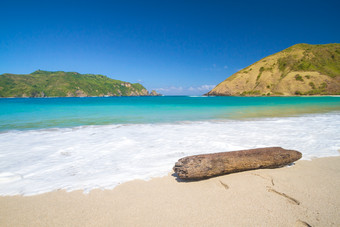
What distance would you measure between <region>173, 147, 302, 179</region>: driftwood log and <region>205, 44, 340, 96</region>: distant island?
116905 mm

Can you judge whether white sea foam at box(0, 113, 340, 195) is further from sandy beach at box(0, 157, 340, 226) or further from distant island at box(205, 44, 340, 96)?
distant island at box(205, 44, 340, 96)

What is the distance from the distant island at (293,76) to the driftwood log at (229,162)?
384 ft

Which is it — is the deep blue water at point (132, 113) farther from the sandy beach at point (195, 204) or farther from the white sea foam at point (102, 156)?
the sandy beach at point (195, 204)

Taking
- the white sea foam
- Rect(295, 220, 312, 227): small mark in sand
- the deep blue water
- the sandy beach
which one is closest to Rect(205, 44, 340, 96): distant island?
the deep blue water

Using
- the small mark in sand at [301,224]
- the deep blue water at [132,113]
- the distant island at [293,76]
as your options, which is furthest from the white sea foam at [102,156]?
the distant island at [293,76]

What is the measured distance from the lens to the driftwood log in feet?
11.9

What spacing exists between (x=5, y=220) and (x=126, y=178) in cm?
201

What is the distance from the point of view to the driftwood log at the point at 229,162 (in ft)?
11.9

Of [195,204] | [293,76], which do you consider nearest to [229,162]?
[195,204]

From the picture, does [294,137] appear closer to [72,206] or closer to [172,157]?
[172,157]

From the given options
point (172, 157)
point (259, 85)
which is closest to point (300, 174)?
point (172, 157)

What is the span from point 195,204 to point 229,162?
1.47 meters

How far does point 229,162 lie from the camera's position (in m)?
3.94

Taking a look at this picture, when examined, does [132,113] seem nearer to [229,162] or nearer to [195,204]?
[229,162]
